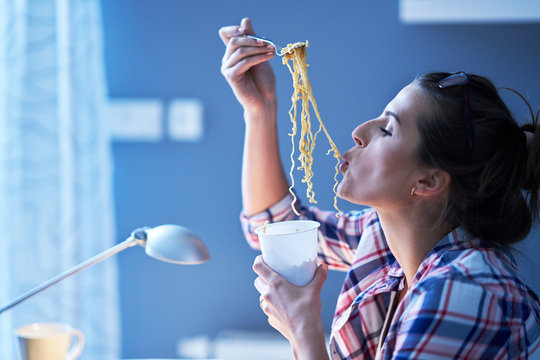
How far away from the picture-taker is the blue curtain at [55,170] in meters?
1.73

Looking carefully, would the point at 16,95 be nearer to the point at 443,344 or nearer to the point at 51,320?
the point at 51,320

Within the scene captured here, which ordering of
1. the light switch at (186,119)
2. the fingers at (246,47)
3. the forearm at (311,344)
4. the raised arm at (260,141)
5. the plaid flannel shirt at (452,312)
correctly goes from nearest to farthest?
1. the plaid flannel shirt at (452,312)
2. the forearm at (311,344)
3. the fingers at (246,47)
4. the raised arm at (260,141)
5. the light switch at (186,119)

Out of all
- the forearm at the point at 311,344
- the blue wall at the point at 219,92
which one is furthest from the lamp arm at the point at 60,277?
the blue wall at the point at 219,92

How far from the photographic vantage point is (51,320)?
1834 mm

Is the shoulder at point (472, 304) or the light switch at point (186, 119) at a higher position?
the light switch at point (186, 119)

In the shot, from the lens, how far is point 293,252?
1.06 m

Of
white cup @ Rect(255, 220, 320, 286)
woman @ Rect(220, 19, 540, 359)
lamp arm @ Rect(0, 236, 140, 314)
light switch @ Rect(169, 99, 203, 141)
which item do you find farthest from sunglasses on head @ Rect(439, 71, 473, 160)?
light switch @ Rect(169, 99, 203, 141)

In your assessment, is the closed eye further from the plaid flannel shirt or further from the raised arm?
the raised arm

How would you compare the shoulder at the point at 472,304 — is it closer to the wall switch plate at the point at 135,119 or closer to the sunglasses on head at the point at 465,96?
the sunglasses on head at the point at 465,96

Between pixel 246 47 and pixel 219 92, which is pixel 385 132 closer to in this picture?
pixel 246 47

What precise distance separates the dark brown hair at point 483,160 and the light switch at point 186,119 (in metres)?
1.25

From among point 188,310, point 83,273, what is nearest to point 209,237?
point 188,310

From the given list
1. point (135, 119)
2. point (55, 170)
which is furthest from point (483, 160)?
point (135, 119)

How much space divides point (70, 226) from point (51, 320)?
33 cm
